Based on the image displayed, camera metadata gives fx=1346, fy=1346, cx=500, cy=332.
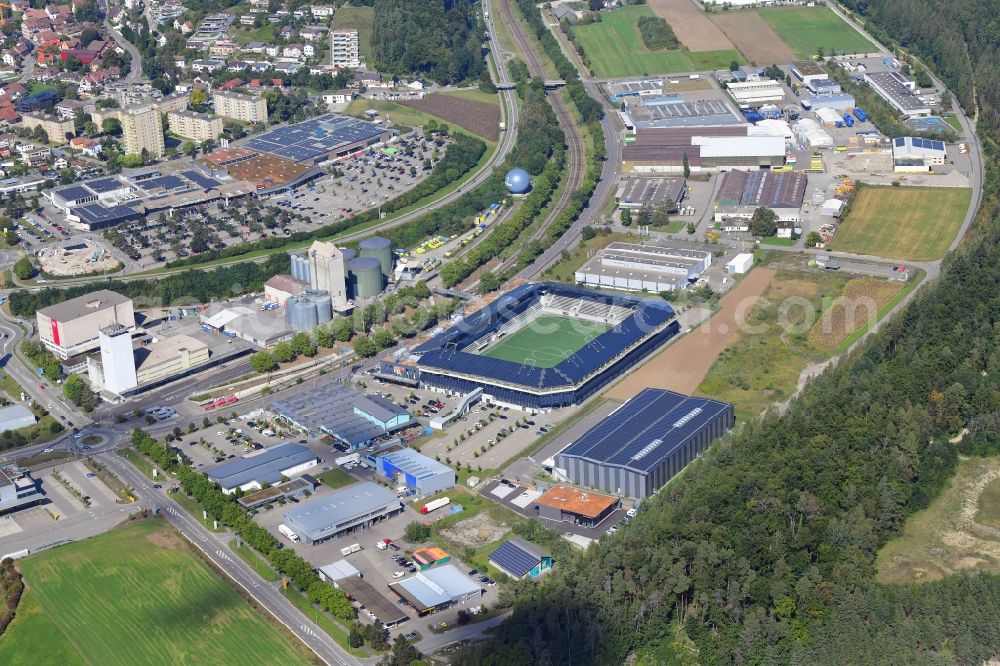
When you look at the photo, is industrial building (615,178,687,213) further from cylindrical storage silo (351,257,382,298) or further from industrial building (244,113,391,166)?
industrial building (244,113,391,166)

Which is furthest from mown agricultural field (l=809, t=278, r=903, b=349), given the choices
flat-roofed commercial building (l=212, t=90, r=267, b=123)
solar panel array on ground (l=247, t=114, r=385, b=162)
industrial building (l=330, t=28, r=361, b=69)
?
industrial building (l=330, t=28, r=361, b=69)

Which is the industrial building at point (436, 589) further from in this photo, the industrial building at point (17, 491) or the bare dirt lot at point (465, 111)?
the bare dirt lot at point (465, 111)

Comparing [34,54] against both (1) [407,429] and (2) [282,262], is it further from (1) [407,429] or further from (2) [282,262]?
(1) [407,429]

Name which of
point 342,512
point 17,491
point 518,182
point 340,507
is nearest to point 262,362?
point 17,491

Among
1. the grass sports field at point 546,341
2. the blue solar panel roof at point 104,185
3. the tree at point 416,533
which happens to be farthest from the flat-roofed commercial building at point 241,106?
the tree at point 416,533

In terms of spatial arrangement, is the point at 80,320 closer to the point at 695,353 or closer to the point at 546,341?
the point at 546,341

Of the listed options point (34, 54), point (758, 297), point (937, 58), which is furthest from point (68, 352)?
point (937, 58)
